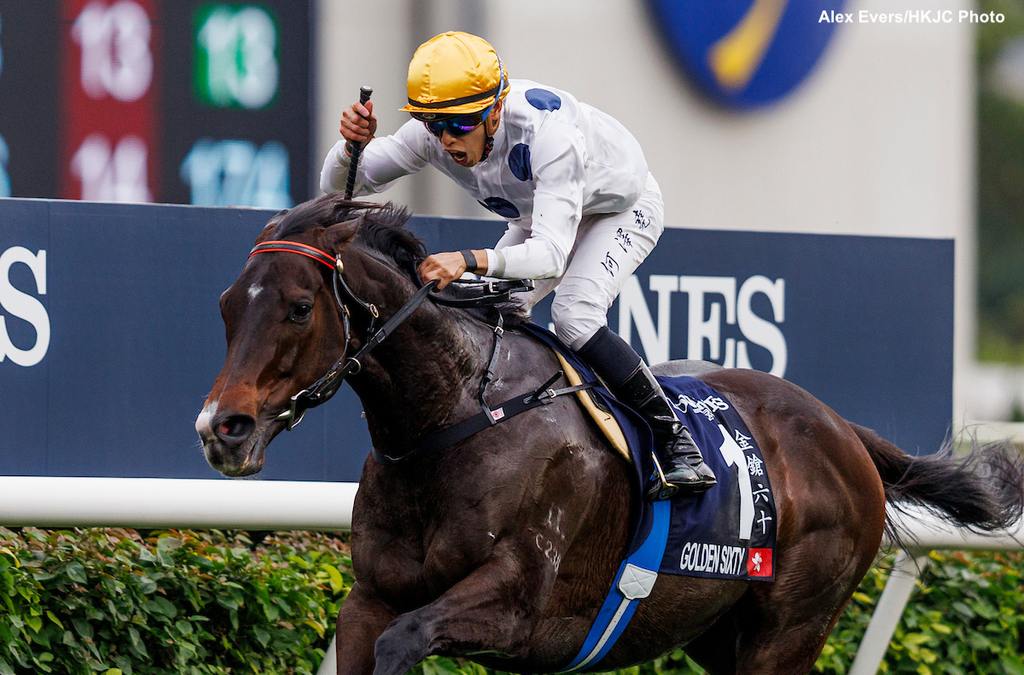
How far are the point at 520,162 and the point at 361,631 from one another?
1094 millimetres

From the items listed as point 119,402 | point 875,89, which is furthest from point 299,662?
point 875,89

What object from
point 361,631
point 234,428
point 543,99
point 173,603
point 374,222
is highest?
point 543,99

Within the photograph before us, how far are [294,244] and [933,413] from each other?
3174mm

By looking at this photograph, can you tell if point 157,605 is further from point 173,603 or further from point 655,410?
point 655,410

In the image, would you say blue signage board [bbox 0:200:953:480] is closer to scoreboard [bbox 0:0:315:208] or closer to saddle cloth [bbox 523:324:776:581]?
scoreboard [bbox 0:0:315:208]

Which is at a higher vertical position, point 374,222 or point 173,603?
point 374,222

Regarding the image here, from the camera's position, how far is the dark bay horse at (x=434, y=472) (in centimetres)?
331

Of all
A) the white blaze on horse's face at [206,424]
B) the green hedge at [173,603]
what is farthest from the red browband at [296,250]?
the green hedge at [173,603]

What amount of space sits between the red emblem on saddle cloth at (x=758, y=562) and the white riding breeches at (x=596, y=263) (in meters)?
0.71

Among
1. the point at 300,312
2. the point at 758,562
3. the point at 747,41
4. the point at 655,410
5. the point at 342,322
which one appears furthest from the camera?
the point at 747,41

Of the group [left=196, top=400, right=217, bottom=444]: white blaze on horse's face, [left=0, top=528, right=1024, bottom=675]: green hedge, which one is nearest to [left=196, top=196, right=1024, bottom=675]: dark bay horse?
[left=196, top=400, right=217, bottom=444]: white blaze on horse's face

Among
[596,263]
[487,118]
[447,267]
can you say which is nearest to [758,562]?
[596,263]

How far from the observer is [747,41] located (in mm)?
6574

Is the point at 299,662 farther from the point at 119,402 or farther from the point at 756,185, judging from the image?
the point at 756,185
